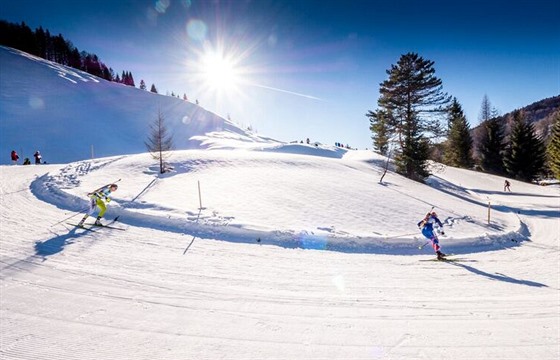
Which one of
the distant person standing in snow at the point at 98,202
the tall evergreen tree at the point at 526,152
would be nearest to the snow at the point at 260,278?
the distant person standing in snow at the point at 98,202

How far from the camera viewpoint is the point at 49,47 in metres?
96.9

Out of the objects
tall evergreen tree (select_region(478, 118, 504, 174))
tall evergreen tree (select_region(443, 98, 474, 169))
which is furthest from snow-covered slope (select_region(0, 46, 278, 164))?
tall evergreen tree (select_region(478, 118, 504, 174))

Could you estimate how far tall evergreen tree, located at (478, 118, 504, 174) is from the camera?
161ft

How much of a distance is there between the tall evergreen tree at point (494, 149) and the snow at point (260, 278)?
3933cm

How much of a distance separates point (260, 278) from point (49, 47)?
126421 mm

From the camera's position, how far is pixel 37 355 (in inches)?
162

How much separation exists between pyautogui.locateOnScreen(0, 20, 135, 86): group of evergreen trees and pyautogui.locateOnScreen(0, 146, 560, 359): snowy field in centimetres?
10429

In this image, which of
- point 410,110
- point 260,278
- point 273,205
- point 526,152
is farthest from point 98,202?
point 526,152

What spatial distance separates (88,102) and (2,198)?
59347 mm

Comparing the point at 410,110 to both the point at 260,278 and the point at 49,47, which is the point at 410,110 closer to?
the point at 260,278

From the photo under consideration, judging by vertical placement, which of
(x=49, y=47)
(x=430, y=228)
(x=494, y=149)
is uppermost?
(x=49, y=47)

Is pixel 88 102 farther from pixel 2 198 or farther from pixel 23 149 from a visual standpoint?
pixel 2 198

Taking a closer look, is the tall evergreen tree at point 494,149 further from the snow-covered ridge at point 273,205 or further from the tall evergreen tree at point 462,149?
the snow-covered ridge at point 273,205

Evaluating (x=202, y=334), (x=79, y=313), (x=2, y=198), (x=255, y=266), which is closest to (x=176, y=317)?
(x=202, y=334)
